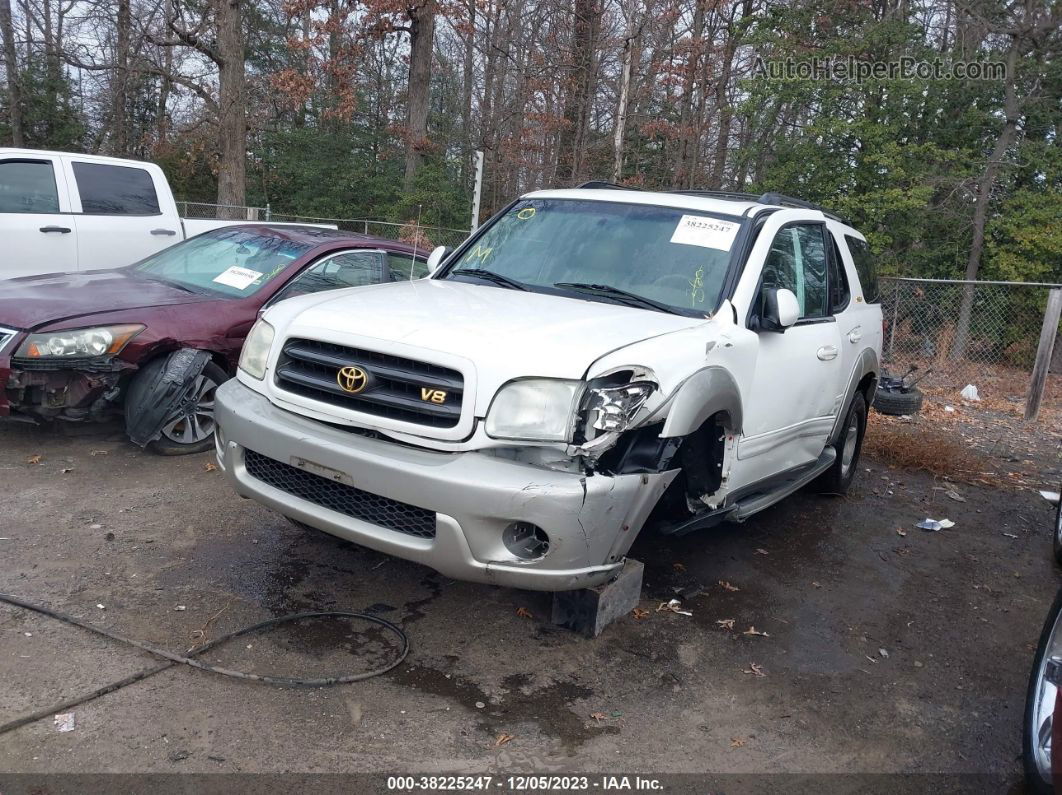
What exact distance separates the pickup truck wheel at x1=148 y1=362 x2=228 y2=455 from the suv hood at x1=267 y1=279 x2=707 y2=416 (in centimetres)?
198

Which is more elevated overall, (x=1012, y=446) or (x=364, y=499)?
(x=364, y=499)

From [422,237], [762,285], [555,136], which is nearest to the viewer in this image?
[762,285]

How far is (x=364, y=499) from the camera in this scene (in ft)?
11.4

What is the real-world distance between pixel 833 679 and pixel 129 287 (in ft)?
16.6

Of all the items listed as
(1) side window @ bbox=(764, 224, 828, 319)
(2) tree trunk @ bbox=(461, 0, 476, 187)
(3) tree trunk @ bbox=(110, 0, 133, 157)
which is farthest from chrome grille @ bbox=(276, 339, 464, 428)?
(3) tree trunk @ bbox=(110, 0, 133, 157)

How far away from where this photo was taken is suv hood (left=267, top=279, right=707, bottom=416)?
3275mm

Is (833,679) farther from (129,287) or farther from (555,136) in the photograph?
(555,136)

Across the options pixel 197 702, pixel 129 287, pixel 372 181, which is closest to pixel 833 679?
pixel 197 702

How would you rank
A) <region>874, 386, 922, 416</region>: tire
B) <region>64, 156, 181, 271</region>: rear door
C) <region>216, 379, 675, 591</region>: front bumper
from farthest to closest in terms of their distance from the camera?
<region>874, 386, 922, 416</region>: tire < <region>64, 156, 181, 271</region>: rear door < <region>216, 379, 675, 591</region>: front bumper

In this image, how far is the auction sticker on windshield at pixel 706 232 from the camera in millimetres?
4438

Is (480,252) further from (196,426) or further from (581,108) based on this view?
(581,108)

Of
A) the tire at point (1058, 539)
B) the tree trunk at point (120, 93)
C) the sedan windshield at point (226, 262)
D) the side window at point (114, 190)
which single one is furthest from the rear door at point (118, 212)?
the tree trunk at point (120, 93)

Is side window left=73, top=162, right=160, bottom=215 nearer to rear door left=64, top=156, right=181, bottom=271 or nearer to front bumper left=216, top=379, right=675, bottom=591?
rear door left=64, top=156, right=181, bottom=271

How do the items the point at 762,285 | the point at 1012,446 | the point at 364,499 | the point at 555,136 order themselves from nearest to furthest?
the point at 364,499
the point at 762,285
the point at 1012,446
the point at 555,136
